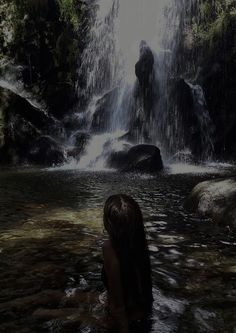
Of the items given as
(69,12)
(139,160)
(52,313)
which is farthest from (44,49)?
(52,313)

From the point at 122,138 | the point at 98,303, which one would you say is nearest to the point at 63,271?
the point at 98,303

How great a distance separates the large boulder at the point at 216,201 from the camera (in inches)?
345

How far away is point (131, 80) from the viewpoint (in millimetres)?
25891

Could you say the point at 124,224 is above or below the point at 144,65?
below

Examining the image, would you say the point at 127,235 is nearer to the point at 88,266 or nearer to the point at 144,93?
the point at 88,266

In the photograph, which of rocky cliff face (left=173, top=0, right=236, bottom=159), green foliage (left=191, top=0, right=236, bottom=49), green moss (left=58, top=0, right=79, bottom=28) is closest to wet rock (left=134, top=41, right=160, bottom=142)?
rocky cliff face (left=173, top=0, right=236, bottom=159)

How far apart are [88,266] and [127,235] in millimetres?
2688

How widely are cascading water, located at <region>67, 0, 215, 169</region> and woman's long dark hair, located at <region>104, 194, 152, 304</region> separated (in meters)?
16.1

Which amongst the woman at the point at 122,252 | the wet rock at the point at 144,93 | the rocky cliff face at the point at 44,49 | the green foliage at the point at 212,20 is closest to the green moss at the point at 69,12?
the rocky cliff face at the point at 44,49

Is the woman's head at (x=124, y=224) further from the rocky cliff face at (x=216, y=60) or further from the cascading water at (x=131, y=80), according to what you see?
the rocky cliff face at (x=216, y=60)

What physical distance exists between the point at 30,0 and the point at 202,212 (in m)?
21.9

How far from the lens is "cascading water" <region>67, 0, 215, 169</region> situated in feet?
77.2

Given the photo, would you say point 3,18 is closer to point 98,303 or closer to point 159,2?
point 159,2

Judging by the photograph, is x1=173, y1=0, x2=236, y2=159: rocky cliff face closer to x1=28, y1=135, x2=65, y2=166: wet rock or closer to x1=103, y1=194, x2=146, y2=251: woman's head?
x1=28, y1=135, x2=65, y2=166: wet rock
